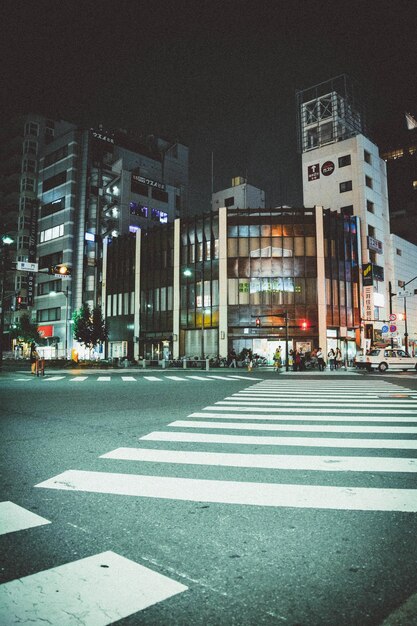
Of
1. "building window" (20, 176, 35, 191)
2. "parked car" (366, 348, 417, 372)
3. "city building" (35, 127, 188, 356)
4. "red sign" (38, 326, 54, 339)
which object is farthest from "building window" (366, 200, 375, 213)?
"building window" (20, 176, 35, 191)

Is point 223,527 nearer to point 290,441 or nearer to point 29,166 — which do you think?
point 290,441

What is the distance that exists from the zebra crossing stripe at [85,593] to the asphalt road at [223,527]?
13 mm

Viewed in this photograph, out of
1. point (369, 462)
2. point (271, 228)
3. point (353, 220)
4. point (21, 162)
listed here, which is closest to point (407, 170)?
point (353, 220)

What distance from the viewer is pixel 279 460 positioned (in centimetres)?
484

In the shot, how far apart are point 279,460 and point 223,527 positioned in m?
2.00

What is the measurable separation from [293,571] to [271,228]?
42.7m

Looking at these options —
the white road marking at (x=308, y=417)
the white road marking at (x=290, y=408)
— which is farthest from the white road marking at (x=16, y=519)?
the white road marking at (x=290, y=408)

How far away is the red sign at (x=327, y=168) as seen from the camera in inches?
2085

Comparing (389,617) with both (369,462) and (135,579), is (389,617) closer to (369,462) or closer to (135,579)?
(135,579)

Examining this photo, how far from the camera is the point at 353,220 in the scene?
4744 cm

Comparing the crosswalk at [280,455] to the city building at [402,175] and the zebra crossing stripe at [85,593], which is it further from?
the city building at [402,175]

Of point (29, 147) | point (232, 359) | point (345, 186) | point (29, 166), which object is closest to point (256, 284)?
point (232, 359)

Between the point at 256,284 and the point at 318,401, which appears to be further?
the point at 256,284

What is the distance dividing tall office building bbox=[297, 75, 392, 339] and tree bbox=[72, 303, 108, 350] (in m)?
27.1
